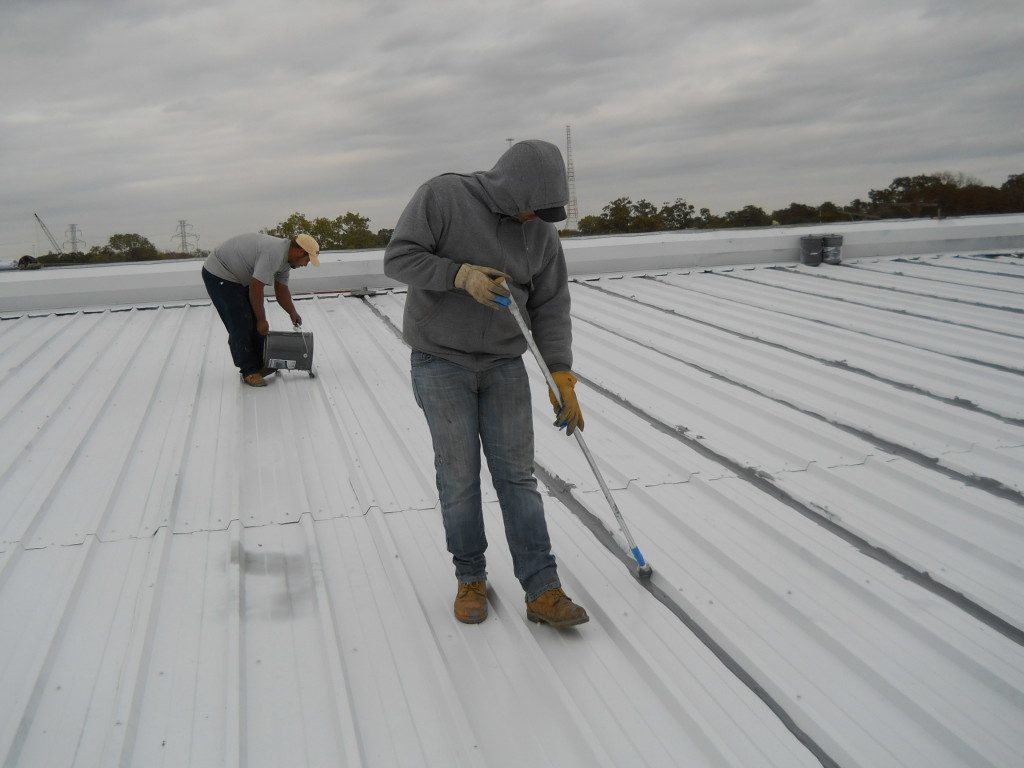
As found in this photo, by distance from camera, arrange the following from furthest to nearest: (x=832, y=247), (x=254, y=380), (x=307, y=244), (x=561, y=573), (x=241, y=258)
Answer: (x=832, y=247) → (x=241, y=258) → (x=254, y=380) → (x=307, y=244) → (x=561, y=573)

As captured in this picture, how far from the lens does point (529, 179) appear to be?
2.27 metres

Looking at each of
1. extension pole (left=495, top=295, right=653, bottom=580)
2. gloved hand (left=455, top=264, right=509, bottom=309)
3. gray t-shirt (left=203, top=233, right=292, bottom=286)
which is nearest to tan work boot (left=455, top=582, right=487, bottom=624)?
extension pole (left=495, top=295, right=653, bottom=580)

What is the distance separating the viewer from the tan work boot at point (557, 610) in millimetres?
2371

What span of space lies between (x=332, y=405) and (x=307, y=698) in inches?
111

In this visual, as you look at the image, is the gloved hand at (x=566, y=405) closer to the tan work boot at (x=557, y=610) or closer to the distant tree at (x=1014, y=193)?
the tan work boot at (x=557, y=610)

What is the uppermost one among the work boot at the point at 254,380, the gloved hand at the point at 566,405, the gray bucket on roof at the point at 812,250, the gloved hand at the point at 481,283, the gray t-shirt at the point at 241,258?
the gray t-shirt at the point at 241,258

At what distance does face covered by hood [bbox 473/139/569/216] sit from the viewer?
7.46 ft

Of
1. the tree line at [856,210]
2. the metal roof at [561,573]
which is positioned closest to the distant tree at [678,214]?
the tree line at [856,210]

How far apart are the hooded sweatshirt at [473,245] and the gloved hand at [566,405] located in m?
0.18

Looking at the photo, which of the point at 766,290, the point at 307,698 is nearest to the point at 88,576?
the point at 307,698

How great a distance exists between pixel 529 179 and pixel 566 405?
0.71 m

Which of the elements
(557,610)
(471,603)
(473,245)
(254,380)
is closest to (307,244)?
(254,380)

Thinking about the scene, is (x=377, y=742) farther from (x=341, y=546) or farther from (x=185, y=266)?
(x=185, y=266)

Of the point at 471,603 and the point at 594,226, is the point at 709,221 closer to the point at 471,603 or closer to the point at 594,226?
the point at 594,226
